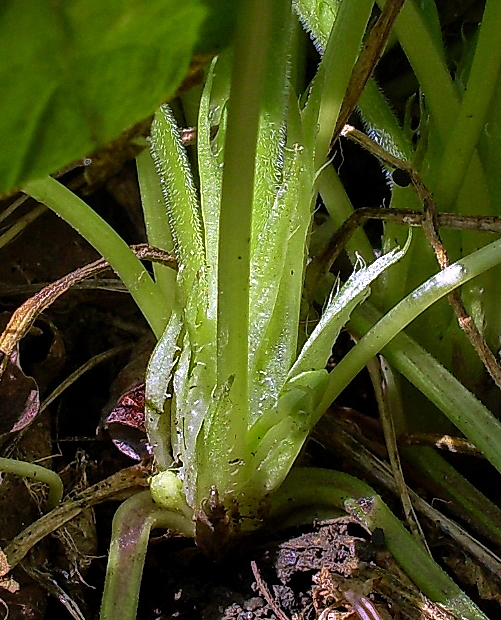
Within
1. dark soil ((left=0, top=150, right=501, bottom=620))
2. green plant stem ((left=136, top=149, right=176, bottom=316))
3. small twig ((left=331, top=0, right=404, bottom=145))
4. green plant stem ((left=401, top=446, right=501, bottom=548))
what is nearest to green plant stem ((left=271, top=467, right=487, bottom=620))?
dark soil ((left=0, top=150, right=501, bottom=620))

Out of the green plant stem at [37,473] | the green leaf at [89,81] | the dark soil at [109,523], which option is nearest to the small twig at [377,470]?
the dark soil at [109,523]

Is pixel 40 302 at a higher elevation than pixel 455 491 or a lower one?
higher

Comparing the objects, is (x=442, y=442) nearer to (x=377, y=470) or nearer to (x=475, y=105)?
(x=377, y=470)

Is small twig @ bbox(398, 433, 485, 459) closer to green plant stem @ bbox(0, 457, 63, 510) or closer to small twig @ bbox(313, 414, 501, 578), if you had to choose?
small twig @ bbox(313, 414, 501, 578)

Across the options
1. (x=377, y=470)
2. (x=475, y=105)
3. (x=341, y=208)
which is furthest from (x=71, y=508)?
(x=475, y=105)

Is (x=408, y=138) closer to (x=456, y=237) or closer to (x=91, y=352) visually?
(x=456, y=237)

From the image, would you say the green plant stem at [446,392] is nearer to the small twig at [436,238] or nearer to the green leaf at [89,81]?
the small twig at [436,238]
